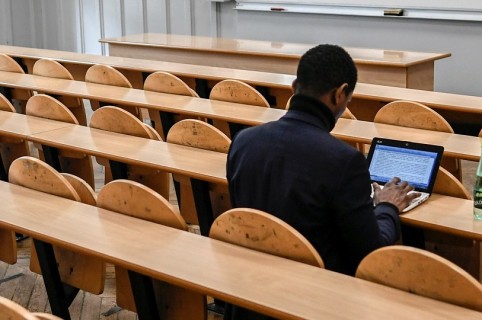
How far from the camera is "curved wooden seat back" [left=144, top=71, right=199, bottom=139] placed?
5520mm

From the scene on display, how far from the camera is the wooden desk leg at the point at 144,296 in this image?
9.47ft

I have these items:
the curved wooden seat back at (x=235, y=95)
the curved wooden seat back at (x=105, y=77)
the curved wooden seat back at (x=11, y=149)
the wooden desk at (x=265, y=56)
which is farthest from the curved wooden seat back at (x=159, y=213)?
the wooden desk at (x=265, y=56)

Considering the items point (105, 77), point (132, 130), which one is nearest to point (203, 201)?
point (132, 130)

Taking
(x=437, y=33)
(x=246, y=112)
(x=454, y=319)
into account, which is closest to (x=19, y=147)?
(x=246, y=112)

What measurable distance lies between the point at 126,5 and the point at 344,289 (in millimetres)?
8504

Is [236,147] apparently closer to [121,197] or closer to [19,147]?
[121,197]

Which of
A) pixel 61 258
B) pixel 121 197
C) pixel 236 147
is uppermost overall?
pixel 236 147

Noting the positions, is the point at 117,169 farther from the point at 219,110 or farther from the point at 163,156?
the point at 219,110

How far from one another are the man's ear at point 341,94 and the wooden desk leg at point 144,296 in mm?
881

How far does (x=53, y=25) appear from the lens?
440 inches

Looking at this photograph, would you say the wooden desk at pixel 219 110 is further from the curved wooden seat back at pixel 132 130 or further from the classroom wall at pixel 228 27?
the classroom wall at pixel 228 27

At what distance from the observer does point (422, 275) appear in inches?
89.4

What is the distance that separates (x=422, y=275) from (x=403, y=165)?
91cm

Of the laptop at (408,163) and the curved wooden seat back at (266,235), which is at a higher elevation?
the laptop at (408,163)
